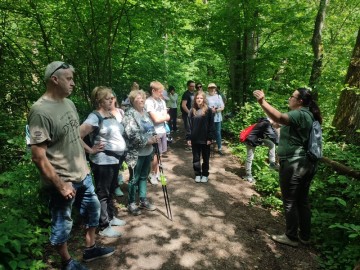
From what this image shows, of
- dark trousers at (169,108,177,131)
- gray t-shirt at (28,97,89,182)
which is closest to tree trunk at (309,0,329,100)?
dark trousers at (169,108,177,131)

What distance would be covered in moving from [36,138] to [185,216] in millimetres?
3168

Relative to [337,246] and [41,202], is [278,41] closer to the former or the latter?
[337,246]

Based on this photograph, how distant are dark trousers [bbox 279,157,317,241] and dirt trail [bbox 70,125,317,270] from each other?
32cm

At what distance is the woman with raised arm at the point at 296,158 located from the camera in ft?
12.6

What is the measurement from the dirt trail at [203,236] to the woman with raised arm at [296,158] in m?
0.50

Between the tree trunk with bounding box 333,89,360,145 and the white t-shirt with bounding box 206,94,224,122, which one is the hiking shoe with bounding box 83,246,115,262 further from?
the tree trunk with bounding box 333,89,360,145

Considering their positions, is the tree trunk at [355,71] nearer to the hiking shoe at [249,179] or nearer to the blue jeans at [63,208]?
the hiking shoe at [249,179]

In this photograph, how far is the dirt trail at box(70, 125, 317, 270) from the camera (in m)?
3.78

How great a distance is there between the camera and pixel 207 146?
6379 millimetres

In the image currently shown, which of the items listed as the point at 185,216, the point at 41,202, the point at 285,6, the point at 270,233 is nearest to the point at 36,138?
the point at 41,202

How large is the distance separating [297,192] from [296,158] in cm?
53

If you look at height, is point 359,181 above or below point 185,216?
above

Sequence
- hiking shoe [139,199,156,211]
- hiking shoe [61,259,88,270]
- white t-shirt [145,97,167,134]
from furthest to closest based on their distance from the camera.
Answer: white t-shirt [145,97,167,134]
hiking shoe [139,199,156,211]
hiking shoe [61,259,88,270]

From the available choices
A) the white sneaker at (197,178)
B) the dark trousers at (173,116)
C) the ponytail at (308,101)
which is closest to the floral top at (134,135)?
the white sneaker at (197,178)
